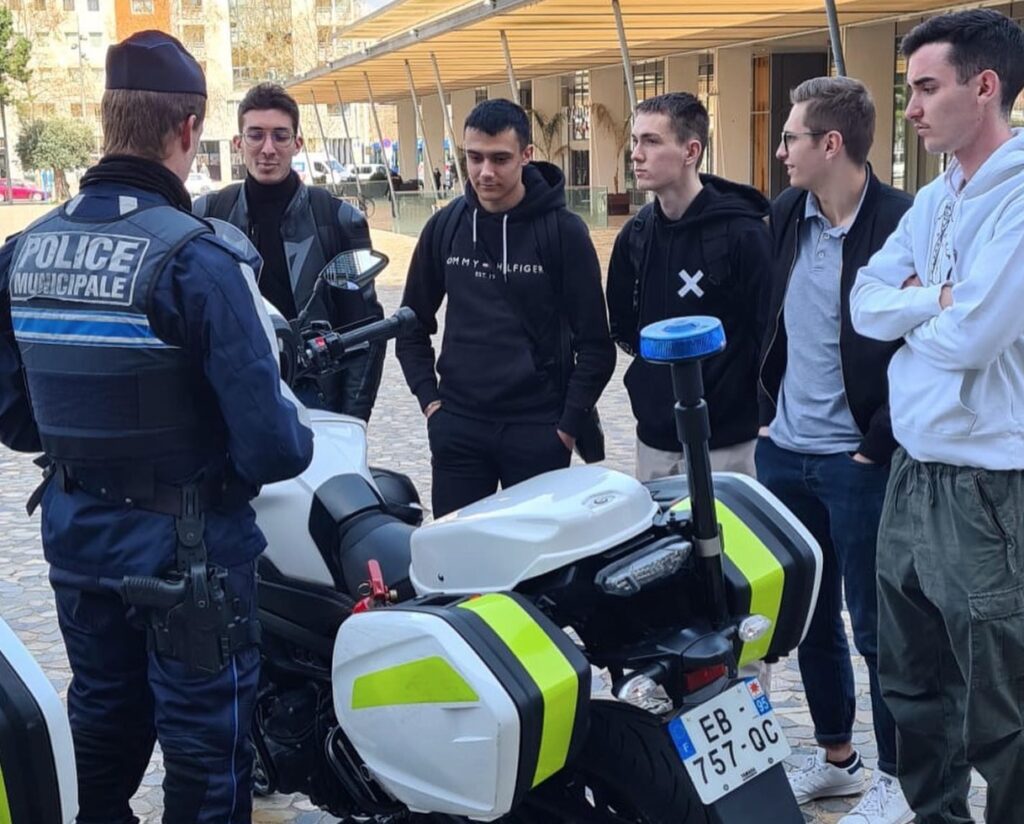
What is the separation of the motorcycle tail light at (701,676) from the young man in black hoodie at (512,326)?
1.54 m

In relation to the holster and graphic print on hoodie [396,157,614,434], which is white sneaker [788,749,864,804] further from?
the holster

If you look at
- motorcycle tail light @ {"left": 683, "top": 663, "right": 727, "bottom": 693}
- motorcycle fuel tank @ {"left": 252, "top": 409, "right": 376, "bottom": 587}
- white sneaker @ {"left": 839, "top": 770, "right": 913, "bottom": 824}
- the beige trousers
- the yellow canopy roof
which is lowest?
white sneaker @ {"left": 839, "top": 770, "right": 913, "bottom": 824}

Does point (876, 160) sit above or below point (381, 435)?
above

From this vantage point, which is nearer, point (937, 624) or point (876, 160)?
point (937, 624)

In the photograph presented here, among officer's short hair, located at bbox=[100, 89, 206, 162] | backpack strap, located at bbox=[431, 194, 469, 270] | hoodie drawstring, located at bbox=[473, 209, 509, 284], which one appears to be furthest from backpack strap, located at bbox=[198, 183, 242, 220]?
officer's short hair, located at bbox=[100, 89, 206, 162]

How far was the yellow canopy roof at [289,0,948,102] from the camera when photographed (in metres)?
15.7

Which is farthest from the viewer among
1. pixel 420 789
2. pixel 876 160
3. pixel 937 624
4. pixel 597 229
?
pixel 597 229

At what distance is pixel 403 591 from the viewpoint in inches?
104

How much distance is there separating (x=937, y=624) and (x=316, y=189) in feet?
8.93

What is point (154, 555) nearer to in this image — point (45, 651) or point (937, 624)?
point (937, 624)

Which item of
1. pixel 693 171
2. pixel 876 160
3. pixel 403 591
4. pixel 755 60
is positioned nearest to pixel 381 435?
pixel 693 171

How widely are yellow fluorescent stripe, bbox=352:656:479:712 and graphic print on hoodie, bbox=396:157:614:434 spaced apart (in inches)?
63.9

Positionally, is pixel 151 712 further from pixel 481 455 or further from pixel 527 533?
pixel 481 455

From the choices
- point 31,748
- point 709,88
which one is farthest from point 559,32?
point 31,748
